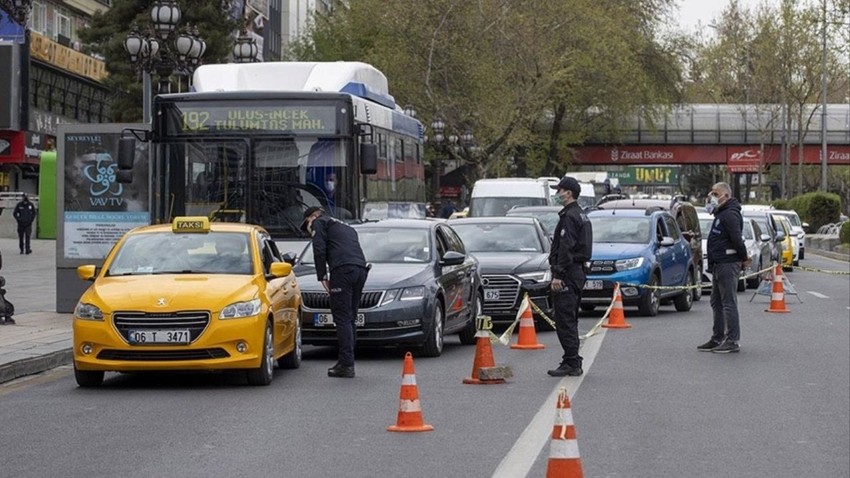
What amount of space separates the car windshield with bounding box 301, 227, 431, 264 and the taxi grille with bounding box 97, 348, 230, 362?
4.39 metres

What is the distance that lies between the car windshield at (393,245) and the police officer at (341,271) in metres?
2.97

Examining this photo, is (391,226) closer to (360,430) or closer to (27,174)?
(360,430)

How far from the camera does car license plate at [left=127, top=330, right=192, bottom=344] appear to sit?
14.6m

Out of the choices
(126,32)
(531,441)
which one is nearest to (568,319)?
(531,441)

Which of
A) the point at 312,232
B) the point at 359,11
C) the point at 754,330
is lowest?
the point at 754,330

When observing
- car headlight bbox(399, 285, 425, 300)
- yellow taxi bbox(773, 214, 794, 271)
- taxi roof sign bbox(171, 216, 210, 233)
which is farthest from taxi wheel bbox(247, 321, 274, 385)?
yellow taxi bbox(773, 214, 794, 271)

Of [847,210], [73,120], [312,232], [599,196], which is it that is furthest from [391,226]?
[847,210]

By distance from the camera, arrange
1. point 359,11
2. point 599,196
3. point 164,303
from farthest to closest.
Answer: point 599,196
point 359,11
point 164,303

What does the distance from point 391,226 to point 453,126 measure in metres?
35.4

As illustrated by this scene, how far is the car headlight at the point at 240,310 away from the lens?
48.6 feet

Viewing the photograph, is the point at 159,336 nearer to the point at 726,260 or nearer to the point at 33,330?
the point at 33,330

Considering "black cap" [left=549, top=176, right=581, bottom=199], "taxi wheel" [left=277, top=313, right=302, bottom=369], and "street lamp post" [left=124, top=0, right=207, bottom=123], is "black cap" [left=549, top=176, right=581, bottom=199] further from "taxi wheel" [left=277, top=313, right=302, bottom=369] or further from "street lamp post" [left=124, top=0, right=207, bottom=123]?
"street lamp post" [left=124, top=0, right=207, bottom=123]

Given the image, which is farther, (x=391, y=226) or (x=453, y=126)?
(x=453, y=126)

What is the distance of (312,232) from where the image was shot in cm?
1605
